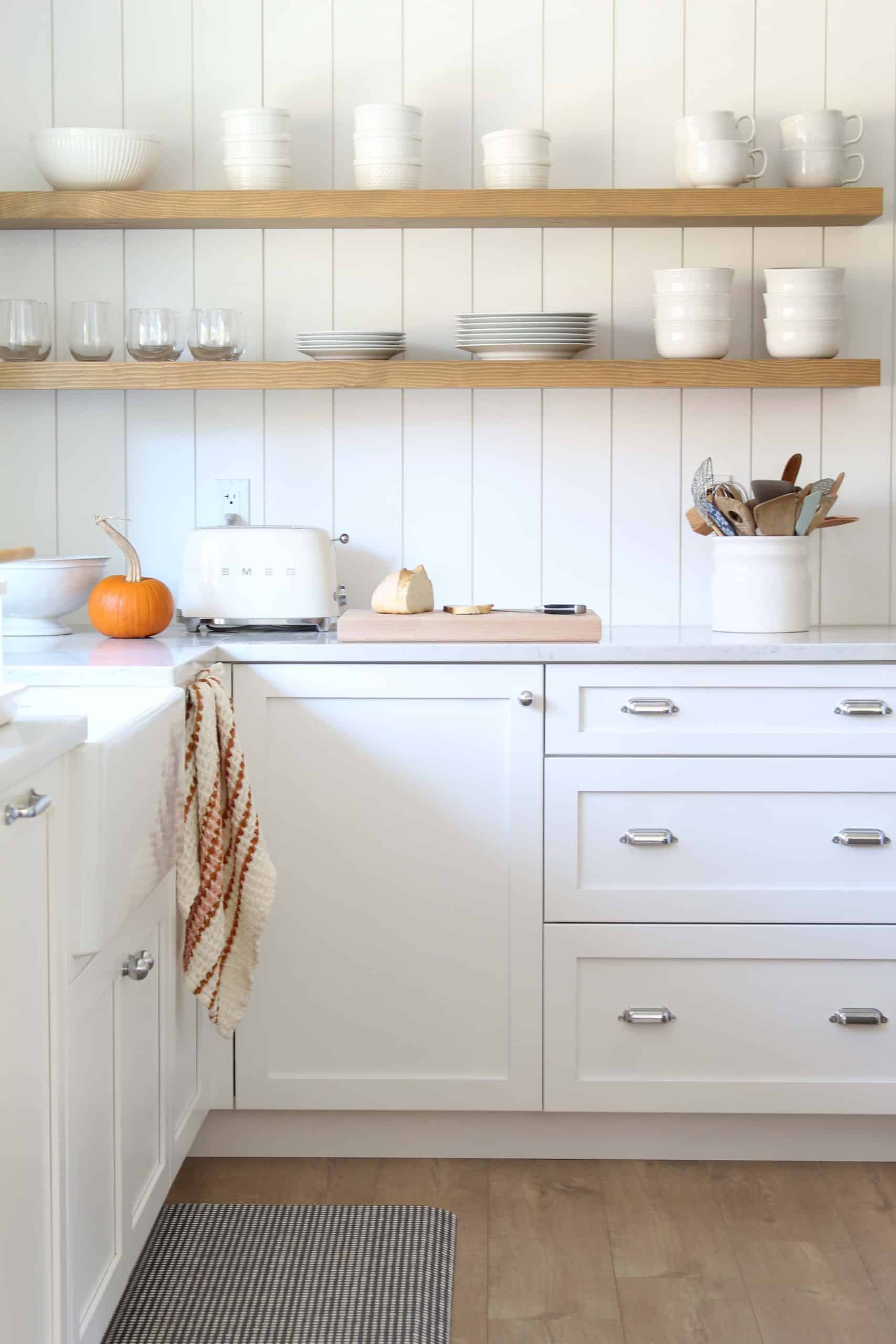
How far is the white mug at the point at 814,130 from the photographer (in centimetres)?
261

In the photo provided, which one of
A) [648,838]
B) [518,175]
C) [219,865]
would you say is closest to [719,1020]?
[648,838]

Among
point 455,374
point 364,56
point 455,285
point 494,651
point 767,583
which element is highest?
point 364,56

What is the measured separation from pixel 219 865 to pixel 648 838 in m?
0.73

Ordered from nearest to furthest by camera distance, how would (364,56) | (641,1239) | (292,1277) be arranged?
(292,1277), (641,1239), (364,56)

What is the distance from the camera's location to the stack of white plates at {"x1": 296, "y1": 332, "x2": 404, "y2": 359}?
2.59 metres

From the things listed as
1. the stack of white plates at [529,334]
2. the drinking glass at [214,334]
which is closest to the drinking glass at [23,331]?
the drinking glass at [214,334]

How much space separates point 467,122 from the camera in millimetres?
2768

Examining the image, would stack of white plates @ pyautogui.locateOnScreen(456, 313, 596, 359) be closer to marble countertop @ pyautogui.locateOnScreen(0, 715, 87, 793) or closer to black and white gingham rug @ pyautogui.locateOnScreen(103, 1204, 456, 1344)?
marble countertop @ pyautogui.locateOnScreen(0, 715, 87, 793)

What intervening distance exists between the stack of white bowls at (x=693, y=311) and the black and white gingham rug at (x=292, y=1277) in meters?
1.59

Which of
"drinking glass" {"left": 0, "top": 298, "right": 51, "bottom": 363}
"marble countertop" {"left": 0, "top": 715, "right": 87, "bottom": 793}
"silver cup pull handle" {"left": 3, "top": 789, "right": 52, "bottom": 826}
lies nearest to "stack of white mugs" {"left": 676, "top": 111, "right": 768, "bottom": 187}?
"drinking glass" {"left": 0, "top": 298, "right": 51, "bottom": 363}

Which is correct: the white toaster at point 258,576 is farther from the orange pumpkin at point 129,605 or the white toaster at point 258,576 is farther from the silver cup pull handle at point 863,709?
the silver cup pull handle at point 863,709

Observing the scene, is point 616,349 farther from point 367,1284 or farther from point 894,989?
point 367,1284

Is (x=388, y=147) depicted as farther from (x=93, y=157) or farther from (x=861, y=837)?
(x=861, y=837)

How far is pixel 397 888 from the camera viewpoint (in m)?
2.39
